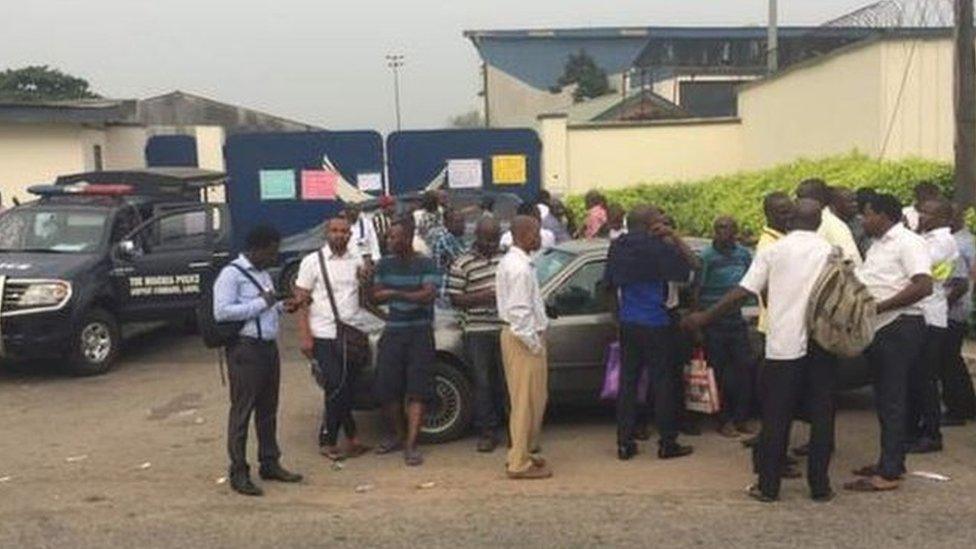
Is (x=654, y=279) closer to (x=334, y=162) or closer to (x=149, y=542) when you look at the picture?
(x=149, y=542)

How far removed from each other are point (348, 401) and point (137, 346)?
21.9 feet

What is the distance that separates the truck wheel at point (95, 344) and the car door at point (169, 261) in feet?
1.00

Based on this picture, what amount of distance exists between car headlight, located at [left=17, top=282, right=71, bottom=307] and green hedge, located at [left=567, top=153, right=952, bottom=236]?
22.1 feet

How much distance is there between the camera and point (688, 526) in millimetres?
6348

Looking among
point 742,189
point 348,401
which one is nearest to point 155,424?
point 348,401

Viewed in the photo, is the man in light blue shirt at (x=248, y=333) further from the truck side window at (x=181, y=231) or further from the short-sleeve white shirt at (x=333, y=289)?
the truck side window at (x=181, y=231)

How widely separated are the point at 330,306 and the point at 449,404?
46.9 inches

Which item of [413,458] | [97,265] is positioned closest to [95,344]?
[97,265]

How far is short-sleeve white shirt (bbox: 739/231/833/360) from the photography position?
21.6 feet

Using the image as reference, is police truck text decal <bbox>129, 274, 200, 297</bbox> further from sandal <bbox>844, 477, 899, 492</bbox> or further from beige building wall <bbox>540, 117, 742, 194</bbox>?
beige building wall <bbox>540, 117, 742, 194</bbox>

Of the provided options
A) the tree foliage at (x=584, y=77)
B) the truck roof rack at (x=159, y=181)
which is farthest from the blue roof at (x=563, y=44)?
the truck roof rack at (x=159, y=181)

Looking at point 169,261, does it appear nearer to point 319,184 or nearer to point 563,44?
point 319,184

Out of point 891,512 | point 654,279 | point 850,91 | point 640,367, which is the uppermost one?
point 850,91

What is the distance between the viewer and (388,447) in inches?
324
